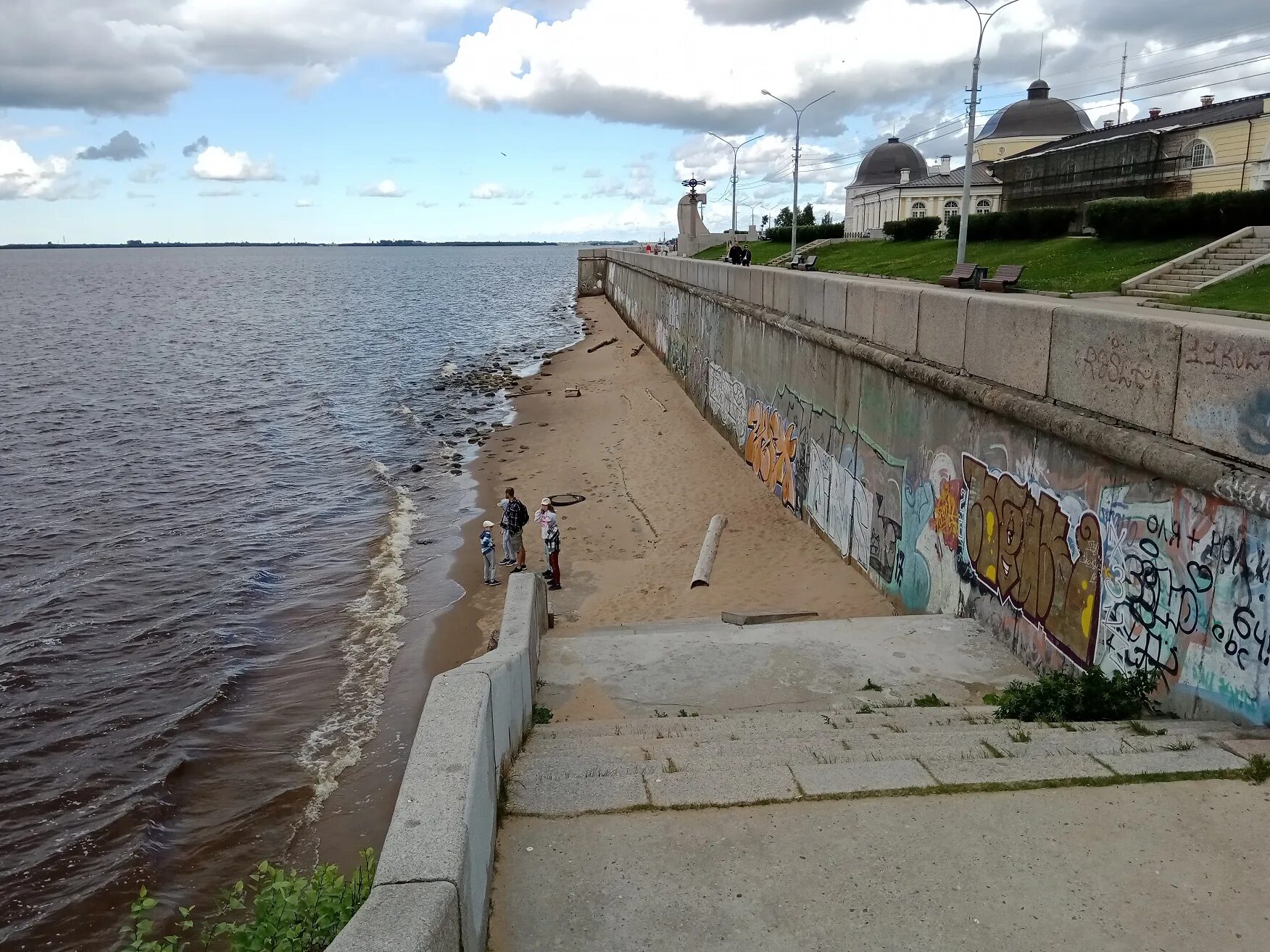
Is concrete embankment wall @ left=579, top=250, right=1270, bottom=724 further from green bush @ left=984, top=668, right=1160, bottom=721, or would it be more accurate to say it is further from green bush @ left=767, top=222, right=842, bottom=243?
green bush @ left=767, top=222, right=842, bottom=243

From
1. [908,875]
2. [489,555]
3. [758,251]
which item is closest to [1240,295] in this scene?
[489,555]

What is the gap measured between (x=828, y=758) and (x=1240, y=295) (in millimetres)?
15756

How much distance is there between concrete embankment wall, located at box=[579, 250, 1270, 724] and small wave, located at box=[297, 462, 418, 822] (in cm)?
588

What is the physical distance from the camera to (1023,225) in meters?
30.6

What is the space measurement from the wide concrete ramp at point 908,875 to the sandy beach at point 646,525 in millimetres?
7734

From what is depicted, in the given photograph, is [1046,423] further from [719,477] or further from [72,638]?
[72,638]

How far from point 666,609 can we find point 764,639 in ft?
13.8

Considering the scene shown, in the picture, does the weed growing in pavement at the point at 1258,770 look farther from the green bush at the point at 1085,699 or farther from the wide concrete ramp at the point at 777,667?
the wide concrete ramp at the point at 777,667

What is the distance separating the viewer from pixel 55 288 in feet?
440

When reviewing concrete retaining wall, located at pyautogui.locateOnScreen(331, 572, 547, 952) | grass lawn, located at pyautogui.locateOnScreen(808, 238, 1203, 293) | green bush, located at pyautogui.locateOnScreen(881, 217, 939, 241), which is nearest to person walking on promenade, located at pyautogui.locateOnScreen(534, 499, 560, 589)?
concrete retaining wall, located at pyautogui.locateOnScreen(331, 572, 547, 952)

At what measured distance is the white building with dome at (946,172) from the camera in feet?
176

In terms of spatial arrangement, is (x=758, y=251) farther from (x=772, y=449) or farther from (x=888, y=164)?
(x=772, y=449)

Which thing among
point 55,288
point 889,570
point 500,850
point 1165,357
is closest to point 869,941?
point 500,850

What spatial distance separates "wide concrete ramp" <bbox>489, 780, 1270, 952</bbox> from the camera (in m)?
4.34
